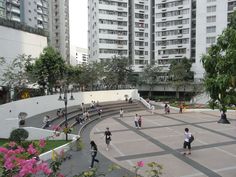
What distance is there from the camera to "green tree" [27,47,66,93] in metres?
32.5

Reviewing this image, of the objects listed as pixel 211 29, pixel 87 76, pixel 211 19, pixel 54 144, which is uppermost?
pixel 211 19

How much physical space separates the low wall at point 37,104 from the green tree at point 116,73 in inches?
241

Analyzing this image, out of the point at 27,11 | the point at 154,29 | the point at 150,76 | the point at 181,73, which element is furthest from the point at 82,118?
the point at 27,11

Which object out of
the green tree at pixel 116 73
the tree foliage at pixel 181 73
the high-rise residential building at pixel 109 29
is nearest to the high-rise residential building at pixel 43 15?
the high-rise residential building at pixel 109 29

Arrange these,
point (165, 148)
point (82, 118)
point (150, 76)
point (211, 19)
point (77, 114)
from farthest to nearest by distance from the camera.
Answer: point (150, 76) → point (211, 19) → point (77, 114) → point (82, 118) → point (165, 148)

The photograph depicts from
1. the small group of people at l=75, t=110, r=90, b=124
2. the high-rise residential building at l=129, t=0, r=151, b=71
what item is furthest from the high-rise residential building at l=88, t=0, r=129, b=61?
the small group of people at l=75, t=110, r=90, b=124

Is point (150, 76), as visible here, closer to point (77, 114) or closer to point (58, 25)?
point (77, 114)

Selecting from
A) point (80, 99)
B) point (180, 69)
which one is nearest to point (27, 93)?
point (80, 99)

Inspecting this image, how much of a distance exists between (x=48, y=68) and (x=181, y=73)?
100 ft

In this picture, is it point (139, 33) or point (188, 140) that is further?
point (139, 33)

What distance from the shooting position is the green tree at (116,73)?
5172cm

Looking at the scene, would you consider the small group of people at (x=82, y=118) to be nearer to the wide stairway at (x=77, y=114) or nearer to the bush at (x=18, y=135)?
the wide stairway at (x=77, y=114)

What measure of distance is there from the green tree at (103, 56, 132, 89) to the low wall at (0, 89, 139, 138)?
6.12 metres

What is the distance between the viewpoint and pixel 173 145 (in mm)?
20719
